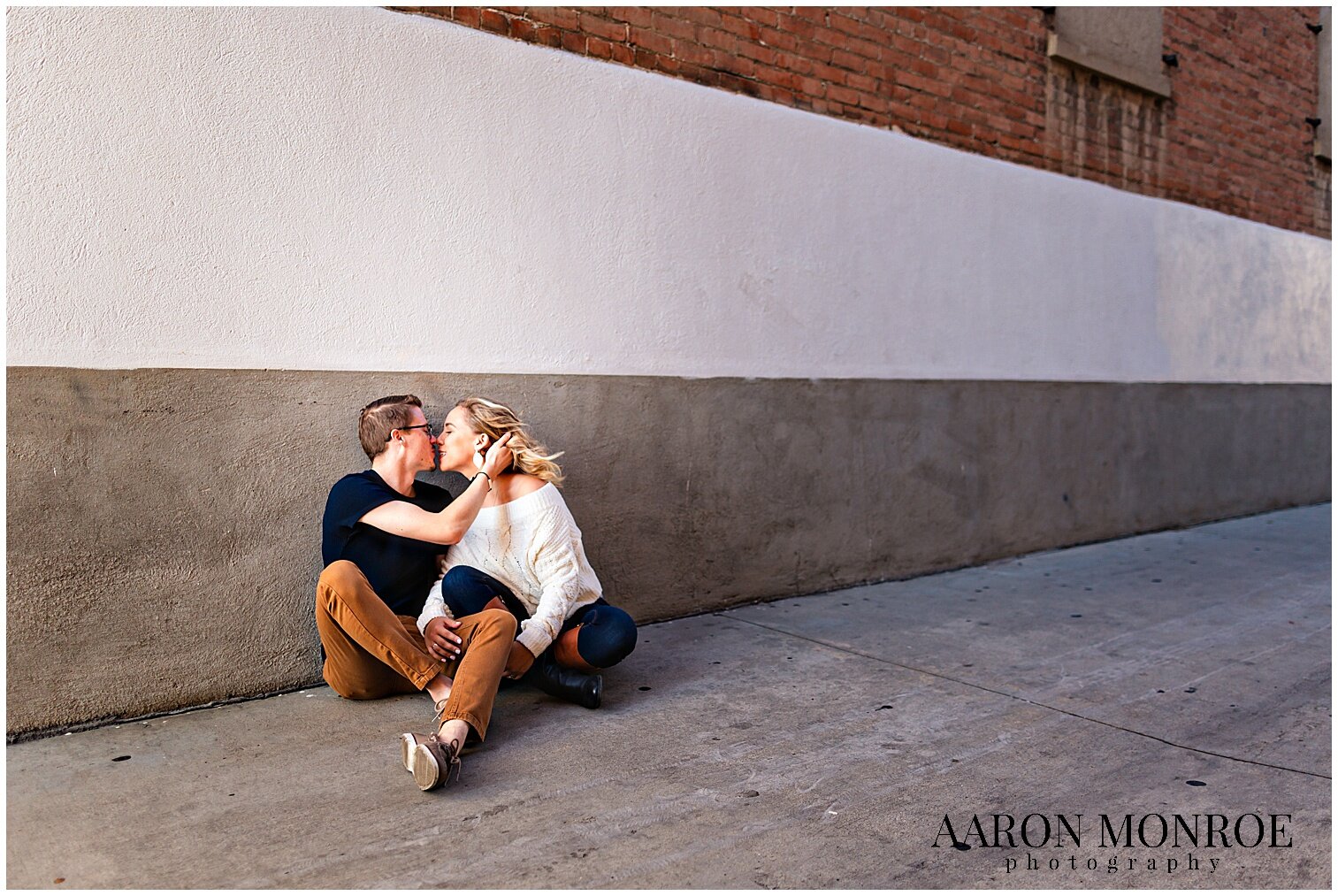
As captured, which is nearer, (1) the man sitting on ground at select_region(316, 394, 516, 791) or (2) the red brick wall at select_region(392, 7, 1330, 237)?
(1) the man sitting on ground at select_region(316, 394, 516, 791)

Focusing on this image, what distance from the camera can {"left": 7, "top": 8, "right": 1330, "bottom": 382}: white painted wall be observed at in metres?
3.59

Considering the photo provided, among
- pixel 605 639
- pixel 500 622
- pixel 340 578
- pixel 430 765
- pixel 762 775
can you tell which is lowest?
pixel 762 775

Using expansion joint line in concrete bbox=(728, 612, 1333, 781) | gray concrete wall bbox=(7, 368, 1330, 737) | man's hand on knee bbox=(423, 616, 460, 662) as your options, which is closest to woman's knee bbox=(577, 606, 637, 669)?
man's hand on knee bbox=(423, 616, 460, 662)

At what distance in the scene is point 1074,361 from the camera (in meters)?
7.31

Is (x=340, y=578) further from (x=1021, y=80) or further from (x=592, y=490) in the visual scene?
(x=1021, y=80)

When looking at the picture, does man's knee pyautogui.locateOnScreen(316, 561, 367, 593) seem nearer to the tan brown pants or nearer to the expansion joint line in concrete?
the tan brown pants

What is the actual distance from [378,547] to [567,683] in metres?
0.85

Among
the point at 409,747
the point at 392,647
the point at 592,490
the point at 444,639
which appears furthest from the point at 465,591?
the point at 592,490

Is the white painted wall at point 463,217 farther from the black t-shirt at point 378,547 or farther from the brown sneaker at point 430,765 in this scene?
the brown sneaker at point 430,765

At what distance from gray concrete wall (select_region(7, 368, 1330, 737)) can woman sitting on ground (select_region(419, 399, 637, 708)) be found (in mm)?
371

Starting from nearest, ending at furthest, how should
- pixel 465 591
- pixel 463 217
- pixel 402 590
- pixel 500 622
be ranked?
pixel 500 622, pixel 465 591, pixel 402 590, pixel 463 217

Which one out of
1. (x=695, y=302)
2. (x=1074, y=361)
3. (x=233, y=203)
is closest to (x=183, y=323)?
(x=233, y=203)

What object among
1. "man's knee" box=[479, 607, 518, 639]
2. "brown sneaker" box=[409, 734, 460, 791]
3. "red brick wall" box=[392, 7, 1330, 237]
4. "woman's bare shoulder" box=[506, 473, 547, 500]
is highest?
"red brick wall" box=[392, 7, 1330, 237]

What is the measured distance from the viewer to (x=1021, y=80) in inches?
278
